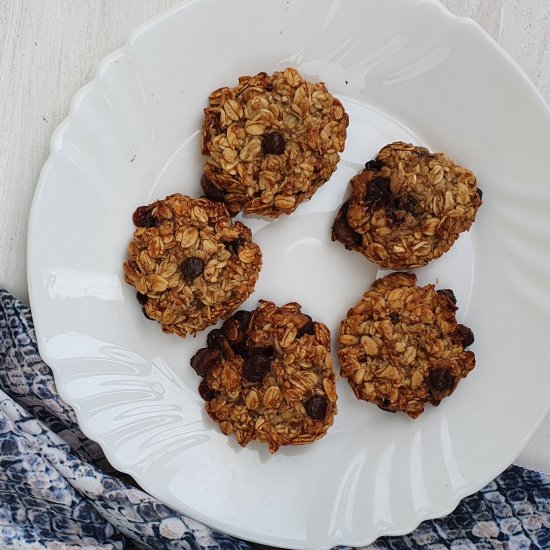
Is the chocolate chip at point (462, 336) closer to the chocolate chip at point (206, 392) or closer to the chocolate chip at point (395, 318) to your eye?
the chocolate chip at point (395, 318)

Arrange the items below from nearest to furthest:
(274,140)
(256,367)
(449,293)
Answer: (274,140) < (256,367) < (449,293)

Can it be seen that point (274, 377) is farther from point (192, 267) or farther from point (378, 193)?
point (378, 193)

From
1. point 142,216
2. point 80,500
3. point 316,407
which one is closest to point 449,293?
point 316,407

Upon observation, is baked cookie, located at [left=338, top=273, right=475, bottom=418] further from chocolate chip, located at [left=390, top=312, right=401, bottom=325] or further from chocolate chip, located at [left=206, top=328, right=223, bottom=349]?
chocolate chip, located at [left=206, top=328, right=223, bottom=349]

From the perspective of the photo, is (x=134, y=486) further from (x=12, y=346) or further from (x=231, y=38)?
(x=231, y=38)

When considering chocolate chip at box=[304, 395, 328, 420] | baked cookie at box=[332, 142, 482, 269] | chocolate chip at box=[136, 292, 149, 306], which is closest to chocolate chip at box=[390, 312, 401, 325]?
baked cookie at box=[332, 142, 482, 269]

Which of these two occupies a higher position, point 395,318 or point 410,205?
point 410,205
